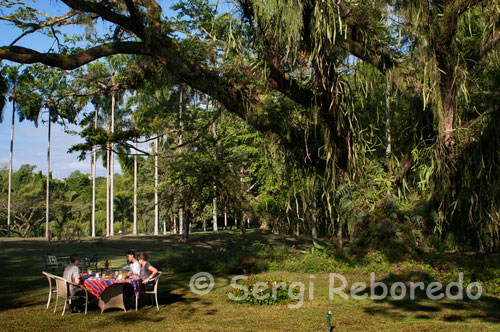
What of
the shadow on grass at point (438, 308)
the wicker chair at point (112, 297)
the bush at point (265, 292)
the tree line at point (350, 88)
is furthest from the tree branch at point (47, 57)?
the shadow on grass at point (438, 308)

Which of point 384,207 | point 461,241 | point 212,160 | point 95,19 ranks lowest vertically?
point 461,241

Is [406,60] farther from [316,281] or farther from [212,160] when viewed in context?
[212,160]

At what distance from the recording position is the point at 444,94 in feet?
34.2

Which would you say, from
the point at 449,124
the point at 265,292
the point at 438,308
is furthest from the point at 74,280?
the point at 449,124

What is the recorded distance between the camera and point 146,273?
26.9ft

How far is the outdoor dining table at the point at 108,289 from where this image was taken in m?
7.47

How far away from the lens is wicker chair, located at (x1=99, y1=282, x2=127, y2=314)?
24.5 feet

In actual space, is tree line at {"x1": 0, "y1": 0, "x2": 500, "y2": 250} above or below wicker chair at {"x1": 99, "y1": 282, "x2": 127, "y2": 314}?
above

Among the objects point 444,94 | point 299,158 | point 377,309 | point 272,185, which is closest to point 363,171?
point 299,158

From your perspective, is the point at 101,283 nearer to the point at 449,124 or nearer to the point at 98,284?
the point at 98,284

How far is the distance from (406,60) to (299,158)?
3.69 m

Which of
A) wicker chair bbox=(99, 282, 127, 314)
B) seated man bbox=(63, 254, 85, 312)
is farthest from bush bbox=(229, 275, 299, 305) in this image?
seated man bbox=(63, 254, 85, 312)

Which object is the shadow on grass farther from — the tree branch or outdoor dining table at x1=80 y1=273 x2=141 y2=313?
the tree branch

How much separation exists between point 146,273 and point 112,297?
0.80 metres
